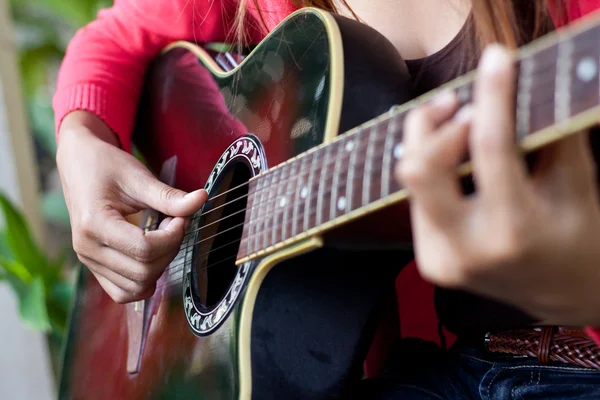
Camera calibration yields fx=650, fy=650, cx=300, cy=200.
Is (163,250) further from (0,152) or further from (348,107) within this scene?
(0,152)

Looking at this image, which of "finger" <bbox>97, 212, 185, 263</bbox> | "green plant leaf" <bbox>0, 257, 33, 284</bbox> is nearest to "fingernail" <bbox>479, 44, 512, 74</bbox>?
"finger" <bbox>97, 212, 185, 263</bbox>

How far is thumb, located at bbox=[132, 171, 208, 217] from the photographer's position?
0.68 m

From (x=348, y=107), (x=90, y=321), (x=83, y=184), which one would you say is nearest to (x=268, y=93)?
(x=348, y=107)

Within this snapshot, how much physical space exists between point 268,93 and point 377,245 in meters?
0.21

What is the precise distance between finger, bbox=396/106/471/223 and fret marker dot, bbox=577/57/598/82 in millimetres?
65

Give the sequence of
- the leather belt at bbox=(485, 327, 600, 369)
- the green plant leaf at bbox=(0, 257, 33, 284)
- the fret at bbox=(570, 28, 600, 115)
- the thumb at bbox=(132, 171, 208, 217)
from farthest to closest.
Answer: the green plant leaf at bbox=(0, 257, 33, 284)
the thumb at bbox=(132, 171, 208, 217)
the leather belt at bbox=(485, 327, 600, 369)
the fret at bbox=(570, 28, 600, 115)

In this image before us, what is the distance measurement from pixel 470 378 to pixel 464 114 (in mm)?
334

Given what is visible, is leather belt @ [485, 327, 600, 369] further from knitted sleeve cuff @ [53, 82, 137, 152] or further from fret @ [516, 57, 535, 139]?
knitted sleeve cuff @ [53, 82, 137, 152]

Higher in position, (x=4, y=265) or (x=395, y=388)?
(x=395, y=388)

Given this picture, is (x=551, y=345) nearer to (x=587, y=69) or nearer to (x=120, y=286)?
(x=587, y=69)

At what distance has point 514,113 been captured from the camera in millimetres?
375

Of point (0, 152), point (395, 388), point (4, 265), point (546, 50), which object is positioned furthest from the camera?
point (0, 152)

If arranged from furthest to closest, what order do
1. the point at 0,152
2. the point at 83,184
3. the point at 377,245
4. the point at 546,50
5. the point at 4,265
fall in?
the point at 0,152 < the point at 4,265 < the point at 83,184 < the point at 377,245 < the point at 546,50

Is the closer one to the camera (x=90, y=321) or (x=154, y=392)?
(x=154, y=392)
